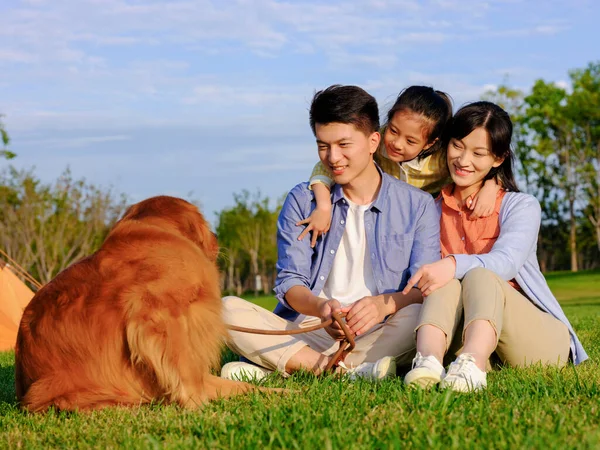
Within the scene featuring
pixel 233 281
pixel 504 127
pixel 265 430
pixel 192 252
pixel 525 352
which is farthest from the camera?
pixel 233 281

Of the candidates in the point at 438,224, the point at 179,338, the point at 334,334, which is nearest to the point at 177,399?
the point at 179,338

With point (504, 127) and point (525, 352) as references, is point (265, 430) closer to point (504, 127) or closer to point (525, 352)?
point (525, 352)

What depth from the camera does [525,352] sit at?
→ 3990 millimetres

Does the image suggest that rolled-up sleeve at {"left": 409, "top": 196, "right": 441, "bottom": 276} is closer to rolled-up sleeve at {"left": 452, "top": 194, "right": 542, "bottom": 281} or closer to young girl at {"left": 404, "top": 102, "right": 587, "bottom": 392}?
young girl at {"left": 404, "top": 102, "right": 587, "bottom": 392}

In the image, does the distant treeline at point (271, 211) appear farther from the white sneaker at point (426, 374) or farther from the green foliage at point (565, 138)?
the white sneaker at point (426, 374)

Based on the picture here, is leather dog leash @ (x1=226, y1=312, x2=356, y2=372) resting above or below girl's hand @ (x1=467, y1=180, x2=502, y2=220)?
below

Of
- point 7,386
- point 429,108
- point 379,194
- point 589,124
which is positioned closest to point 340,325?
point 379,194

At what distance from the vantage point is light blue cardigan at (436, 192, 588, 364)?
395 centimetres

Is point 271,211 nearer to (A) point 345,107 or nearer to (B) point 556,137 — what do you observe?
(B) point 556,137

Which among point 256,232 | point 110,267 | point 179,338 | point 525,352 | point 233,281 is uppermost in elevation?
point 110,267

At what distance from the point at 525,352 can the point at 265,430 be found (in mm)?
1941

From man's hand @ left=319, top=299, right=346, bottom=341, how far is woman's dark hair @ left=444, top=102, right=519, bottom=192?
1346mm

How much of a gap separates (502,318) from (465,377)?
650mm

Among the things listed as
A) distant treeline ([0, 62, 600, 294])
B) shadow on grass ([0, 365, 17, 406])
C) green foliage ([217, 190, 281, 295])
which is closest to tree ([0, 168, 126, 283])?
distant treeline ([0, 62, 600, 294])
